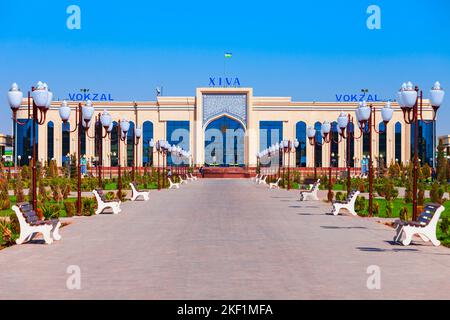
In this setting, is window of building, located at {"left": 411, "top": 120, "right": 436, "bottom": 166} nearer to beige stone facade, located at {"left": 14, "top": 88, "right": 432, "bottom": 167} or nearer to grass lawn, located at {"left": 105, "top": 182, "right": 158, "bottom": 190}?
beige stone facade, located at {"left": 14, "top": 88, "right": 432, "bottom": 167}

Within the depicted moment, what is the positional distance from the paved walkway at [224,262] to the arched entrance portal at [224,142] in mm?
72480

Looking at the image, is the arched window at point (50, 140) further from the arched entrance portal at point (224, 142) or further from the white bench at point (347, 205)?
the white bench at point (347, 205)

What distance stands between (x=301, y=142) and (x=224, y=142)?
9100 millimetres

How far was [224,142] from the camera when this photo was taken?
90.1 metres

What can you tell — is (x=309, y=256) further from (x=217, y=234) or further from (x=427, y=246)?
(x=217, y=234)

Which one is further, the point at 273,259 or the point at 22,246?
the point at 22,246

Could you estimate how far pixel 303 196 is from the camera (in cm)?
2852

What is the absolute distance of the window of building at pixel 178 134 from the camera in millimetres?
90375

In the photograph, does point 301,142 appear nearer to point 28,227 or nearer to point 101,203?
point 101,203

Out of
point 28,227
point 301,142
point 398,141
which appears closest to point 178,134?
point 301,142

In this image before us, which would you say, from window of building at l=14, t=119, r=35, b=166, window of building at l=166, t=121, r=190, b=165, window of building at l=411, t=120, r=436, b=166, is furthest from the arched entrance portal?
window of building at l=411, t=120, r=436, b=166
